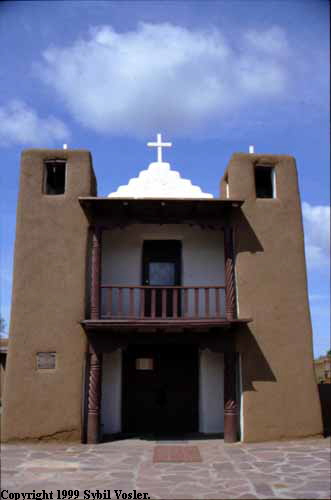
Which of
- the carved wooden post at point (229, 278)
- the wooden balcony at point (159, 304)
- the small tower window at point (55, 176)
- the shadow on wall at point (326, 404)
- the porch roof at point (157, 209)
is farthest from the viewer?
the shadow on wall at point (326, 404)

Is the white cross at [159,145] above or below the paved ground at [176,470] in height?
above

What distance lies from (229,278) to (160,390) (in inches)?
147

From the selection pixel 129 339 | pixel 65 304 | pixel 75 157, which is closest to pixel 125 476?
pixel 129 339

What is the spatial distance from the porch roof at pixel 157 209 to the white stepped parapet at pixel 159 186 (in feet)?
4.79

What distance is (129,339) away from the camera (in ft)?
38.8

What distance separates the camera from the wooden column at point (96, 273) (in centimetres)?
1163

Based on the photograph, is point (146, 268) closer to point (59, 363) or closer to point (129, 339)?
point (129, 339)

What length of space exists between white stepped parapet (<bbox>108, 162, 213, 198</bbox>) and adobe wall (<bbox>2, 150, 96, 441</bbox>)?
67.7 inches

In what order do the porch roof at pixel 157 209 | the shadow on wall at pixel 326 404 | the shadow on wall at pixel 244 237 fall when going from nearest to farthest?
1. the porch roof at pixel 157 209
2. the shadow on wall at pixel 244 237
3. the shadow on wall at pixel 326 404

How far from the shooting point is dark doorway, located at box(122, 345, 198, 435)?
1289 centimetres

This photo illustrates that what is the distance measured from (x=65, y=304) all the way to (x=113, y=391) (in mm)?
2773

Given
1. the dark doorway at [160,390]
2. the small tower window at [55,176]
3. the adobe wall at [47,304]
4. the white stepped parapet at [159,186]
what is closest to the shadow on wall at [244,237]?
the white stepped parapet at [159,186]

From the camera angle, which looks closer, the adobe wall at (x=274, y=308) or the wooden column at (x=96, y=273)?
the adobe wall at (x=274, y=308)

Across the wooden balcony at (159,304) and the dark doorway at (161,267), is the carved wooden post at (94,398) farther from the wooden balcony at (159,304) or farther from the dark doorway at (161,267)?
the dark doorway at (161,267)
